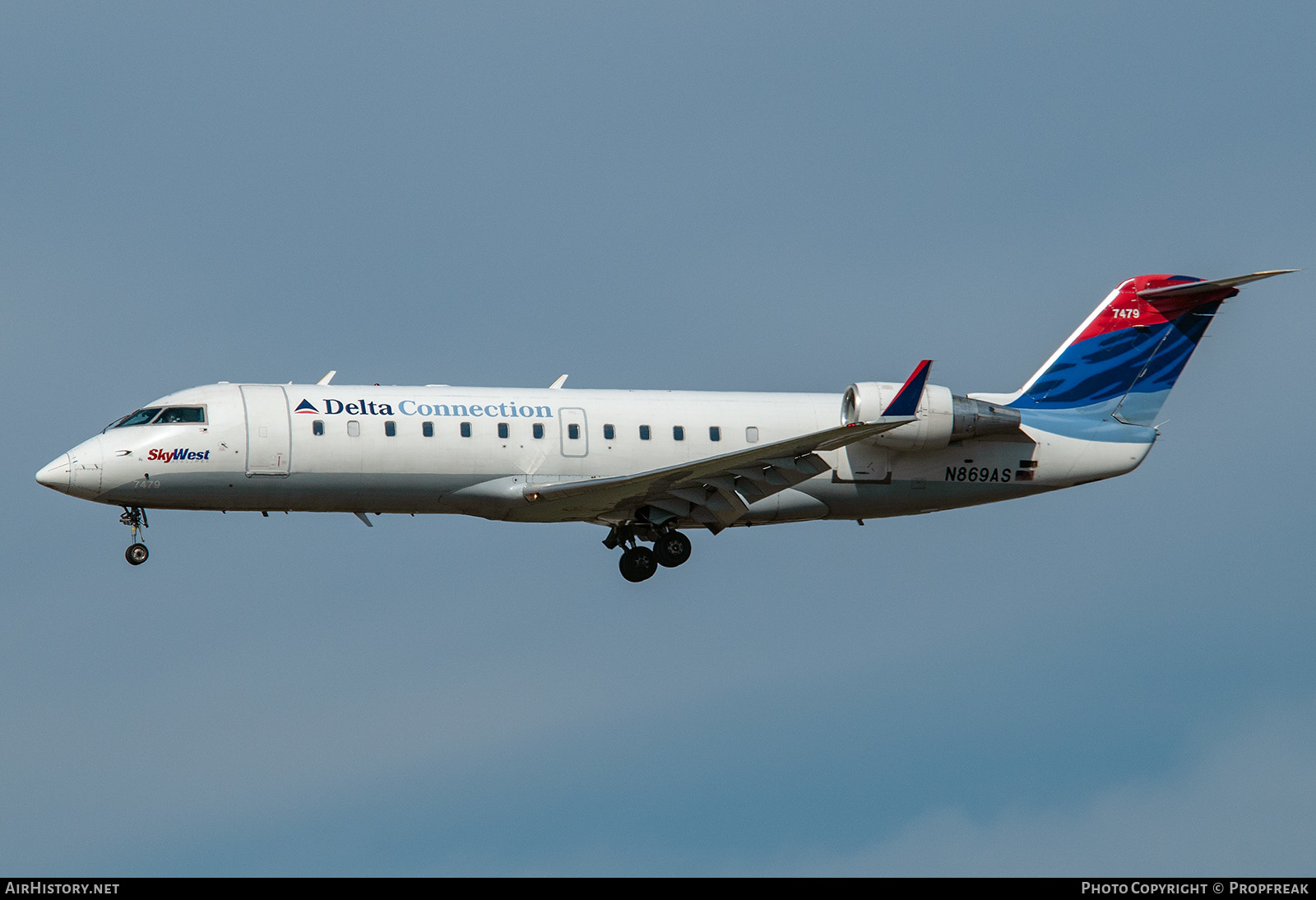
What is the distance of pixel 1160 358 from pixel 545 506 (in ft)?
43.1

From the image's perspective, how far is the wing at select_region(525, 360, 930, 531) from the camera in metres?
30.1

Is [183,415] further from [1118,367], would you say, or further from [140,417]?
[1118,367]

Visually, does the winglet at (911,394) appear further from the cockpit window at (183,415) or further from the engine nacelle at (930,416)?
the cockpit window at (183,415)

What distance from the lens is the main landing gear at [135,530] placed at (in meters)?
30.9

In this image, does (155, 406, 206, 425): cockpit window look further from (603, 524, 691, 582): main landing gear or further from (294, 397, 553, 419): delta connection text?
(603, 524, 691, 582): main landing gear

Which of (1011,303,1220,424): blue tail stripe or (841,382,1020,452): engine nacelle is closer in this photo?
(841,382,1020,452): engine nacelle

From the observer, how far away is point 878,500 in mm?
33438

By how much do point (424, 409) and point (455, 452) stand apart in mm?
967

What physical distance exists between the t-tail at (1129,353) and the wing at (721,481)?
446cm

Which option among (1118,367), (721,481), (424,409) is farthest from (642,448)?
(1118,367)

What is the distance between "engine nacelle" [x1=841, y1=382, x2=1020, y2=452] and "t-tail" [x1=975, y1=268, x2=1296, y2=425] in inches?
69.4

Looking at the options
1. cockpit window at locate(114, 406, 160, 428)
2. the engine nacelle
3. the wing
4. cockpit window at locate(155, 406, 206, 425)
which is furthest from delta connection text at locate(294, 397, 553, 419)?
the engine nacelle

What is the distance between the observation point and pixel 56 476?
29969mm
